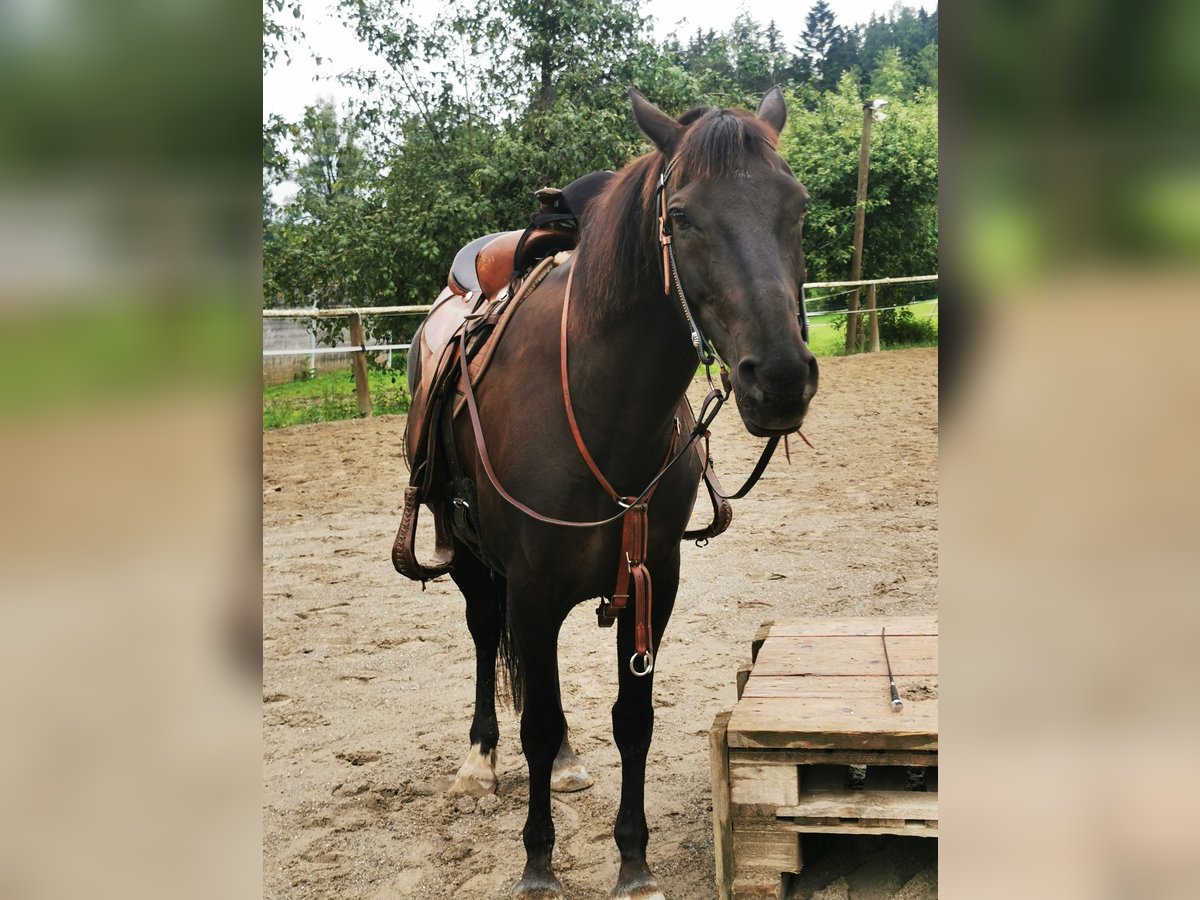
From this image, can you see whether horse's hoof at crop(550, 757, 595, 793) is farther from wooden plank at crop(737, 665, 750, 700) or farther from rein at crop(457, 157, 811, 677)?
rein at crop(457, 157, 811, 677)

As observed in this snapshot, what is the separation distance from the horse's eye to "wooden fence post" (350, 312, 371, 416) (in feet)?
28.5

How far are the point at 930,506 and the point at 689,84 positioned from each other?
350 inches

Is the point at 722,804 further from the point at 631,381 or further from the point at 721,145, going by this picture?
the point at 721,145

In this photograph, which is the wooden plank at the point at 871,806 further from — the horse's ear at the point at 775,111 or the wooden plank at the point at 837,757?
the horse's ear at the point at 775,111

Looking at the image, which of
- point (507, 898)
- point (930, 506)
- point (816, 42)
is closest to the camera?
point (507, 898)

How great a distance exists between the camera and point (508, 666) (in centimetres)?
314

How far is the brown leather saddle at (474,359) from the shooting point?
2697mm

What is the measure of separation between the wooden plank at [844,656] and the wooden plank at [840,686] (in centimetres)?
4

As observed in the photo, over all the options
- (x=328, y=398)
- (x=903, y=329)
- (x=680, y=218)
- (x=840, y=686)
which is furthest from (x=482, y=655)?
(x=903, y=329)

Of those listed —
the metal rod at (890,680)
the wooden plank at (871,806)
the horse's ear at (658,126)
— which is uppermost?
the horse's ear at (658,126)

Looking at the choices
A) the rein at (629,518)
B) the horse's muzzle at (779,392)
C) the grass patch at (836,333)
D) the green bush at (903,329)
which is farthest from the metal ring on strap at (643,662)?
the green bush at (903,329)
